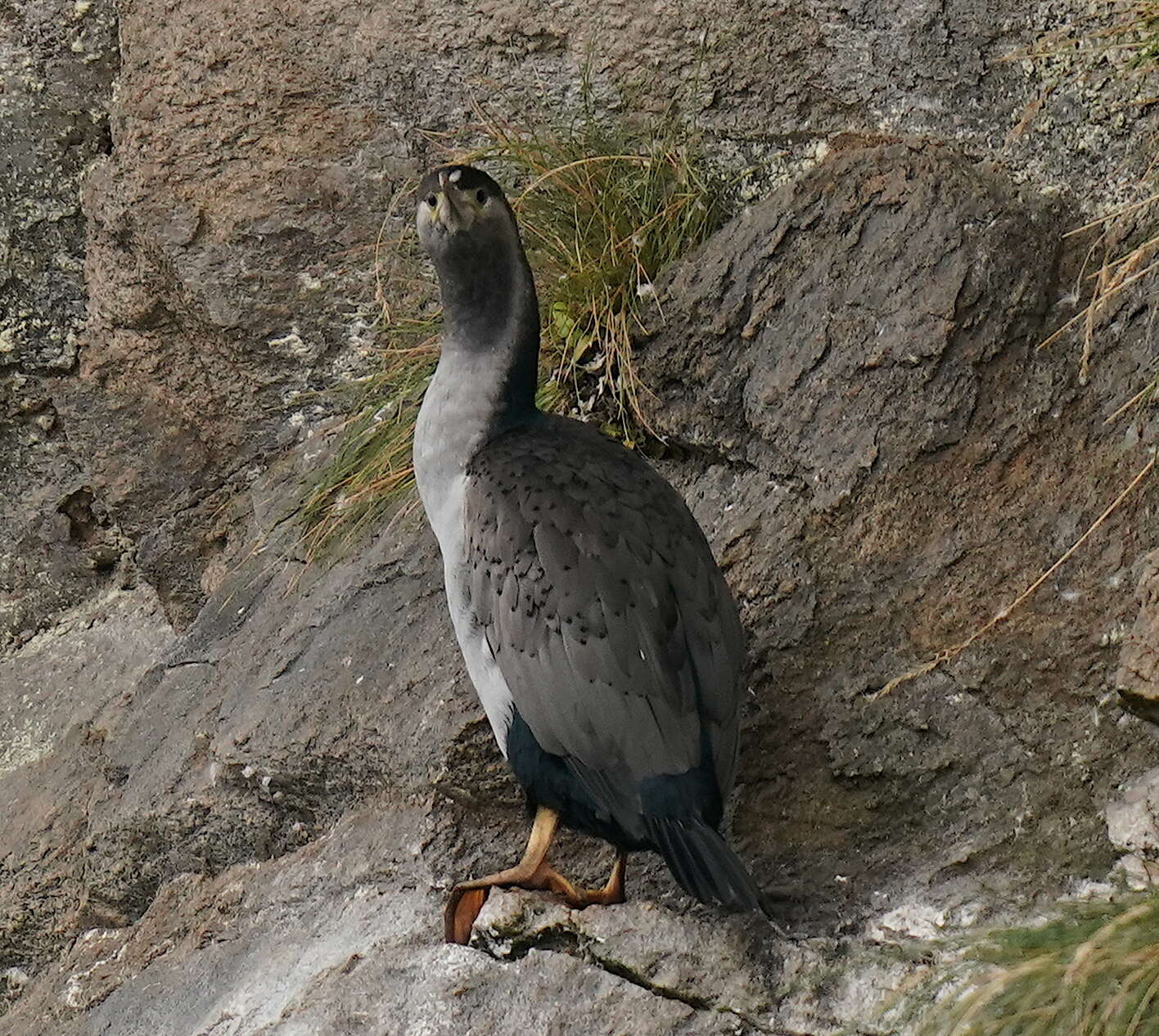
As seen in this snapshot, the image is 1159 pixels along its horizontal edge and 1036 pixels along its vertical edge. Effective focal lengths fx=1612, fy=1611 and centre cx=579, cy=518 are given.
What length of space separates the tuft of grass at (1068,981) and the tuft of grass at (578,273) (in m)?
1.76

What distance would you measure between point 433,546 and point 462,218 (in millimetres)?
937

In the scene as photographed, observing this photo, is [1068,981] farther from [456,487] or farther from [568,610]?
[456,487]

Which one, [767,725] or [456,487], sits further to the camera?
[767,725]

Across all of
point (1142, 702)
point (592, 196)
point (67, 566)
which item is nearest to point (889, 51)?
point (592, 196)

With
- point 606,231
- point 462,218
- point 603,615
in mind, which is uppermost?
point 462,218

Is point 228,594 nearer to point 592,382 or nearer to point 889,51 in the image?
point 592,382

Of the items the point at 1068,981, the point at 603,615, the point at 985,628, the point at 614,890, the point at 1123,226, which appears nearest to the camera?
the point at 1068,981

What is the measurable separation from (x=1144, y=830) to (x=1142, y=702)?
0.27m

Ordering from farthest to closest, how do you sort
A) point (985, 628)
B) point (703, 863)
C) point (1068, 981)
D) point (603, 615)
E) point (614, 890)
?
point (985, 628) < point (614, 890) < point (603, 615) < point (703, 863) < point (1068, 981)

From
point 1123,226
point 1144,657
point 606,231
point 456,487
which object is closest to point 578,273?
point 606,231

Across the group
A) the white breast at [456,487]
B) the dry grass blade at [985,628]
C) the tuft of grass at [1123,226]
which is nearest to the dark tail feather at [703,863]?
the white breast at [456,487]

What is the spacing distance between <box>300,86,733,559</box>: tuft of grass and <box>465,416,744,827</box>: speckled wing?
0.81 metres

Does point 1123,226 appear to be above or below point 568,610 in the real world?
above

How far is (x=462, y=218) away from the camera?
131 inches
